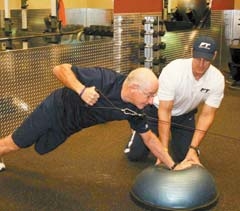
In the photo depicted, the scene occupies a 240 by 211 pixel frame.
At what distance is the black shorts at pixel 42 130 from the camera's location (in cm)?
262

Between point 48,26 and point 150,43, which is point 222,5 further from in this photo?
point 48,26

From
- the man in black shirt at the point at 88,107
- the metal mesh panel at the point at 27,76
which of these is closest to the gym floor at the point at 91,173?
the man in black shirt at the point at 88,107

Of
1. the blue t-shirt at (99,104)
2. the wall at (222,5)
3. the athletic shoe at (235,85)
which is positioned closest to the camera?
the blue t-shirt at (99,104)

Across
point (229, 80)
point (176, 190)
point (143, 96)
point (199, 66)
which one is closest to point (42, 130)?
point (143, 96)

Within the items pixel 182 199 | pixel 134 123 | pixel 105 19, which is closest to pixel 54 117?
pixel 134 123

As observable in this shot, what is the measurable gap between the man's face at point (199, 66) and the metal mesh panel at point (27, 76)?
163cm

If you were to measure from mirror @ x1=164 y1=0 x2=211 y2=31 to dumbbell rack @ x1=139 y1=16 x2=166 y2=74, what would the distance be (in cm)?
85

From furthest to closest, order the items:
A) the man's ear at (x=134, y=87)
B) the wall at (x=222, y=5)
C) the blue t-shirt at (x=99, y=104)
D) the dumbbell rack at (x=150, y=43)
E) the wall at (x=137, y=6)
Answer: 1. the wall at (x=222, y=5)
2. the dumbbell rack at (x=150, y=43)
3. the wall at (x=137, y=6)
4. the blue t-shirt at (x=99, y=104)
5. the man's ear at (x=134, y=87)

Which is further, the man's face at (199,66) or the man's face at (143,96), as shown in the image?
the man's face at (199,66)

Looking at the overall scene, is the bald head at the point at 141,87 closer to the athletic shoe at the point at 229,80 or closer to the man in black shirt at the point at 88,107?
the man in black shirt at the point at 88,107

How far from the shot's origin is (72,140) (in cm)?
388

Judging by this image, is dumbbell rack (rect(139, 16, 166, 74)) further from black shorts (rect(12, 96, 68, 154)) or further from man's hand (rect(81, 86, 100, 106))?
man's hand (rect(81, 86, 100, 106))

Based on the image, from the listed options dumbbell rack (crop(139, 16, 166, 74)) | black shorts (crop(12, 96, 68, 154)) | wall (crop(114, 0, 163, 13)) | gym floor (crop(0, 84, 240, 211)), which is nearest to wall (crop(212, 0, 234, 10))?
wall (crop(114, 0, 163, 13))

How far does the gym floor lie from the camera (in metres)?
2.67
